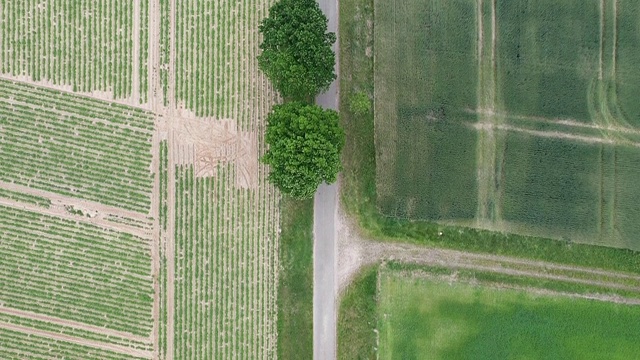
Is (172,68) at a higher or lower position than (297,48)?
lower

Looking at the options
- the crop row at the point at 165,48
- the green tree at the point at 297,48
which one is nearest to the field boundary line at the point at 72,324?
the crop row at the point at 165,48

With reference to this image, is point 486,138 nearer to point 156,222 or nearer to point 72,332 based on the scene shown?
point 156,222

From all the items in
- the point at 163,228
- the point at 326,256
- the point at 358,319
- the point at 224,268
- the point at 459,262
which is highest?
the point at 163,228

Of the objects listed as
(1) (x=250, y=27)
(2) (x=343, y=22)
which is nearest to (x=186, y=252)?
(1) (x=250, y=27)

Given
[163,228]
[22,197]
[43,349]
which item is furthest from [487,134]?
[43,349]

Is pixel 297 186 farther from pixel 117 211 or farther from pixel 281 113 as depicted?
pixel 117 211

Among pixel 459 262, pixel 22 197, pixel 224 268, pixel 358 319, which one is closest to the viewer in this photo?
pixel 358 319
